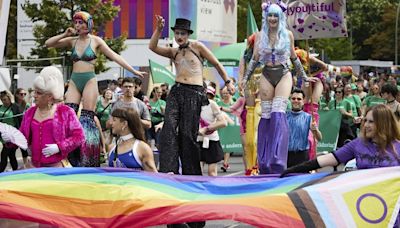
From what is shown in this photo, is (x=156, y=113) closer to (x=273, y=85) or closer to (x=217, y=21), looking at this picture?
(x=273, y=85)

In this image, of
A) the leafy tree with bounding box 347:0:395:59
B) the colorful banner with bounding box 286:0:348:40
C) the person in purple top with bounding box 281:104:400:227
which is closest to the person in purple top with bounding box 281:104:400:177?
the person in purple top with bounding box 281:104:400:227

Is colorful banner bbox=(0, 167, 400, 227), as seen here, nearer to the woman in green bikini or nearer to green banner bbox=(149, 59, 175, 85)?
the woman in green bikini

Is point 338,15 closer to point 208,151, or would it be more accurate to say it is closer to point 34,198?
point 208,151

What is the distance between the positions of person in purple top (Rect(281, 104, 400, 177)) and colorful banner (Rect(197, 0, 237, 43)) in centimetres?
2215

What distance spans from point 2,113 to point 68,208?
1045 cm

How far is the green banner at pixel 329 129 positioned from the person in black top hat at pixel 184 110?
918 centimetres

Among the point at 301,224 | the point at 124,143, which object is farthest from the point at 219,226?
the point at 301,224

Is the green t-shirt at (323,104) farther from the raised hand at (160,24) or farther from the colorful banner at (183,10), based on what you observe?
the raised hand at (160,24)

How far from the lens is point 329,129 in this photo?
1848cm

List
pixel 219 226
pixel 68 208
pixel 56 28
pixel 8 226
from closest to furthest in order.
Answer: pixel 68 208 → pixel 8 226 → pixel 219 226 → pixel 56 28

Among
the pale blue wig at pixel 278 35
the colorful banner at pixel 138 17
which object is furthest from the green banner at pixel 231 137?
the colorful banner at pixel 138 17

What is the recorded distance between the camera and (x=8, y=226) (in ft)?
21.6

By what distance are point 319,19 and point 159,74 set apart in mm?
5683

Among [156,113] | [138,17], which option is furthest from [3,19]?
[138,17]
